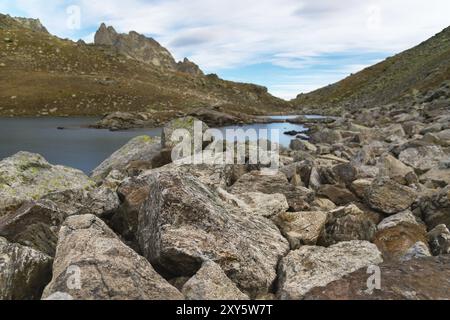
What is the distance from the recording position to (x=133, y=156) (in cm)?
2036

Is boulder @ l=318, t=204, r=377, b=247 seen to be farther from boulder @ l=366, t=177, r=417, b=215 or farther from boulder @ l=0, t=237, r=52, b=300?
boulder @ l=0, t=237, r=52, b=300

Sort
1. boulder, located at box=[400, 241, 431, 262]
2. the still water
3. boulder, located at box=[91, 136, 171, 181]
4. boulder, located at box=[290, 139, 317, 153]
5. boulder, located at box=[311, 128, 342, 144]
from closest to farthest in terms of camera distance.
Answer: boulder, located at box=[400, 241, 431, 262] < boulder, located at box=[91, 136, 171, 181] < boulder, located at box=[290, 139, 317, 153] < the still water < boulder, located at box=[311, 128, 342, 144]

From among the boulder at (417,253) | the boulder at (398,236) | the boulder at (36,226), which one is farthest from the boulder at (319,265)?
the boulder at (36,226)

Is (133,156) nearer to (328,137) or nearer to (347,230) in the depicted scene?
(347,230)

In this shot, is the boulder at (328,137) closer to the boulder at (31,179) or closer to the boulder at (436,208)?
the boulder at (436,208)

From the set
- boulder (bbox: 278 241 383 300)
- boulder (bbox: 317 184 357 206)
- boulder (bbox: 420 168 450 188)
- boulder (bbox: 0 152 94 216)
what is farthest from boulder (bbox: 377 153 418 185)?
boulder (bbox: 0 152 94 216)

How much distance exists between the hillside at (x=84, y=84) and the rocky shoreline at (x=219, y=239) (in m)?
83.5

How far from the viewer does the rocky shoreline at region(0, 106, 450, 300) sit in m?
6.13

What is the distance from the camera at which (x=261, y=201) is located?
35.1 feet

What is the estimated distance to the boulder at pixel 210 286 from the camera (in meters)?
6.21

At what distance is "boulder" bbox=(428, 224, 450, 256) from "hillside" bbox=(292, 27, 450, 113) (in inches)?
2463

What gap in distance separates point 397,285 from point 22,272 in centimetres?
587
